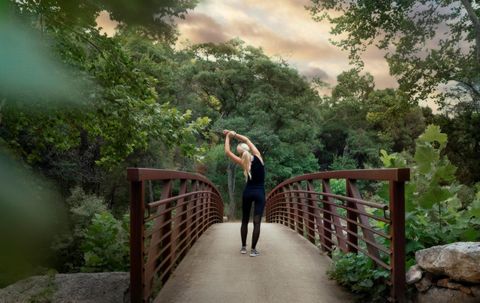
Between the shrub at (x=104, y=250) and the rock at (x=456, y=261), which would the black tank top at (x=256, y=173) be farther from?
the rock at (x=456, y=261)

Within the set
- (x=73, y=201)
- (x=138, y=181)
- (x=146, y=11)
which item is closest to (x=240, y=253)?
(x=138, y=181)

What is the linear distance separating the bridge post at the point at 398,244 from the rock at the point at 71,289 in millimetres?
2420

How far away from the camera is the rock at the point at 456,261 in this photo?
3713 mm

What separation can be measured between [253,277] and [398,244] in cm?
191

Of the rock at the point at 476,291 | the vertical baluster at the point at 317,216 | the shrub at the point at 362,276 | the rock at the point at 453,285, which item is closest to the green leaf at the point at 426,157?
the shrub at the point at 362,276

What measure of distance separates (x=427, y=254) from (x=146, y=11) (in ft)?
10.8

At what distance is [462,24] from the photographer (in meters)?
18.9

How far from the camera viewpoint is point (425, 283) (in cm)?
407

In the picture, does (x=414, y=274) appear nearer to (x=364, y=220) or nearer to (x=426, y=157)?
(x=364, y=220)

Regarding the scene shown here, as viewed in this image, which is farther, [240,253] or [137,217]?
[240,253]

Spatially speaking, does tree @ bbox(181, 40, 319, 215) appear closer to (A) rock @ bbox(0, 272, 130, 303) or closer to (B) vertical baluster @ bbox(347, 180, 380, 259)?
(B) vertical baluster @ bbox(347, 180, 380, 259)

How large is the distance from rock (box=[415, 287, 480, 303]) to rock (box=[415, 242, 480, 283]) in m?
0.12

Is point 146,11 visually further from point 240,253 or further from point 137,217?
point 240,253

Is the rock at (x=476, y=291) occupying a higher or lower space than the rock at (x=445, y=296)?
higher
